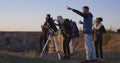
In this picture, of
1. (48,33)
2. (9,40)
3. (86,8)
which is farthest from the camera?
(9,40)

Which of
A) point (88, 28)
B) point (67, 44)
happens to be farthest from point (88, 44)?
point (67, 44)

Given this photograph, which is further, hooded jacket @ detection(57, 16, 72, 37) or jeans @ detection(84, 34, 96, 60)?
hooded jacket @ detection(57, 16, 72, 37)

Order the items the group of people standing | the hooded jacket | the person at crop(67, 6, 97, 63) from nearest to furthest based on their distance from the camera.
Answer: the person at crop(67, 6, 97, 63), the group of people standing, the hooded jacket

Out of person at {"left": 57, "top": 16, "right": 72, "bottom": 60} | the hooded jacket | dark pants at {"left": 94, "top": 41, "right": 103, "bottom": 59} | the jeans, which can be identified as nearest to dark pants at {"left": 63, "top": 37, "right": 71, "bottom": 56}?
person at {"left": 57, "top": 16, "right": 72, "bottom": 60}

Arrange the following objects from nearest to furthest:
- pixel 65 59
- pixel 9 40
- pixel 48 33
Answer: pixel 65 59 → pixel 48 33 → pixel 9 40

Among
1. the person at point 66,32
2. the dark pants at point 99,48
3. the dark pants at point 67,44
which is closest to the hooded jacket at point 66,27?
the person at point 66,32

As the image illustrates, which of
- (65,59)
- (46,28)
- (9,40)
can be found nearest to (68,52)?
(65,59)

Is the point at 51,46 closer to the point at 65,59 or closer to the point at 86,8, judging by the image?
the point at 65,59

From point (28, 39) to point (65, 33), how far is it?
75.8 feet

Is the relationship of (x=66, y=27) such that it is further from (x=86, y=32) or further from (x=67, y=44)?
(x=86, y=32)

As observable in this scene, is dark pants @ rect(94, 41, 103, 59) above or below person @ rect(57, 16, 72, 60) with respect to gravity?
below

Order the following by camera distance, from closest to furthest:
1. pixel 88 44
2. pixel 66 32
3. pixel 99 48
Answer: pixel 88 44 < pixel 66 32 < pixel 99 48

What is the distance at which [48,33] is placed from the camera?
2330 cm

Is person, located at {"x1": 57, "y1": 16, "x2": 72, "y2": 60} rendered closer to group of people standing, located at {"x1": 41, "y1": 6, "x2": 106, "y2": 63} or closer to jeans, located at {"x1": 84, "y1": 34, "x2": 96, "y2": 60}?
group of people standing, located at {"x1": 41, "y1": 6, "x2": 106, "y2": 63}
